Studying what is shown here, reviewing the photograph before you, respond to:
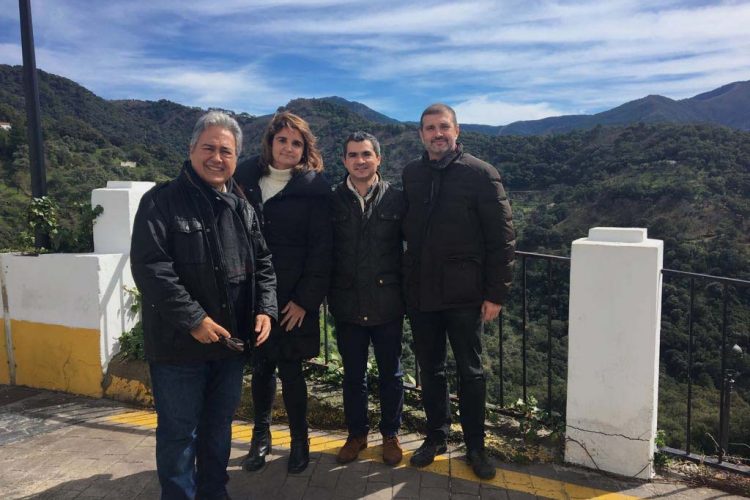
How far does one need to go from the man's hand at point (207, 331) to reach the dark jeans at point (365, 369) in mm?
878

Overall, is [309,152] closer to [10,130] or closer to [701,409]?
[701,409]

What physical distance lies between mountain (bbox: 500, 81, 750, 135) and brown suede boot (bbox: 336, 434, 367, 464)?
69.6 meters

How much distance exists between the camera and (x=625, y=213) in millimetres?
28672

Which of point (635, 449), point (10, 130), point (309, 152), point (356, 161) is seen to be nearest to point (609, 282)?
point (635, 449)

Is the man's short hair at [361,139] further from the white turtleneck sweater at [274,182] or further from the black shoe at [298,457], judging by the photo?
the black shoe at [298,457]

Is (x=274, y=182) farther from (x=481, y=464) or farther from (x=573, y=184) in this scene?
(x=573, y=184)

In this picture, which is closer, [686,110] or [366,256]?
[366,256]

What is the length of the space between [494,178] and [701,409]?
15.1m

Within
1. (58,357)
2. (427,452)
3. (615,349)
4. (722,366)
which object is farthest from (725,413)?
(58,357)

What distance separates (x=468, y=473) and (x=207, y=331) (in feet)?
5.33

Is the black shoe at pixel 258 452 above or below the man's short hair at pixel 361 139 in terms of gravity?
below

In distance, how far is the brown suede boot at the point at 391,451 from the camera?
2801 mm

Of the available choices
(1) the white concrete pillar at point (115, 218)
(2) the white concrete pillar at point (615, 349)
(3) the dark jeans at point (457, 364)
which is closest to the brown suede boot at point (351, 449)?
(3) the dark jeans at point (457, 364)

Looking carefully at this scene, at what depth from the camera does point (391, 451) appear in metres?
2.82
